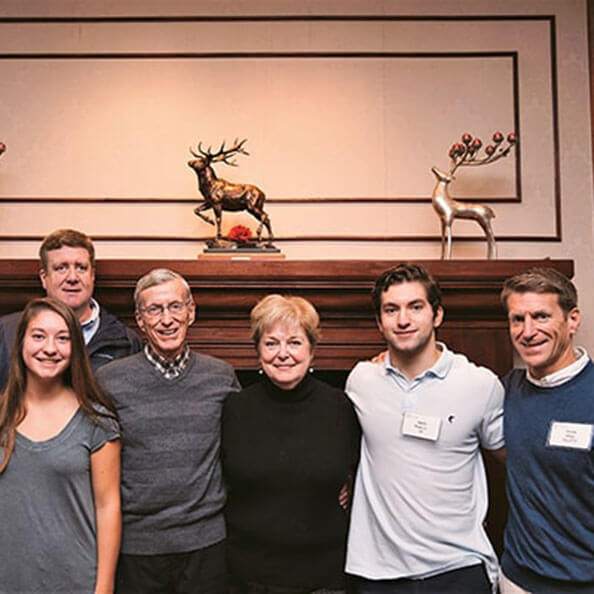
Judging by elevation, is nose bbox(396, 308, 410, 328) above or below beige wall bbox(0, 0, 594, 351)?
below

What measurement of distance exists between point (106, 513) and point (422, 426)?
83 centimetres

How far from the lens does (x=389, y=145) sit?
9.43 feet

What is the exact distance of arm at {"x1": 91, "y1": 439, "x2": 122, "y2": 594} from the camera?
5.32ft

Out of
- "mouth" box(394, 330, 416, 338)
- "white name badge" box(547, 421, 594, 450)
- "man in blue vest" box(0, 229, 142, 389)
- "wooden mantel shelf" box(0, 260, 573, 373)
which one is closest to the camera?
"white name badge" box(547, 421, 594, 450)

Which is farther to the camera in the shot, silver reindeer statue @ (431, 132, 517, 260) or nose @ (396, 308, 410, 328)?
silver reindeer statue @ (431, 132, 517, 260)

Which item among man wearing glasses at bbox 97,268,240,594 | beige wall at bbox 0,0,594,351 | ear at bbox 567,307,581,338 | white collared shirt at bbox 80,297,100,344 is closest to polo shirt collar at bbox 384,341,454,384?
ear at bbox 567,307,581,338

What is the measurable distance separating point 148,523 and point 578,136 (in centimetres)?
240

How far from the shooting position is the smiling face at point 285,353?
1.75 meters

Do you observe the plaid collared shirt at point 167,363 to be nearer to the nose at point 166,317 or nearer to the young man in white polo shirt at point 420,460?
the nose at point 166,317

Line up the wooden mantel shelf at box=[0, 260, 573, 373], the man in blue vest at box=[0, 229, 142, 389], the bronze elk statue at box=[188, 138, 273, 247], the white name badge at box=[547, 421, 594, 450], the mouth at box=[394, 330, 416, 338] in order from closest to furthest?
the white name badge at box=[547, 421, 594, 450]
the mouth at box=[394, 330, 416, 338]
the man in blue vest at box=[0, 229, 142, 389]
the wooden mantel shelf at box=[0, 260, 573, 373]
the bronze elk statue at box=[188, 138, 273, 247]

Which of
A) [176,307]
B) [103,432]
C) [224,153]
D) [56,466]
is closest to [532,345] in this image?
[176,307]

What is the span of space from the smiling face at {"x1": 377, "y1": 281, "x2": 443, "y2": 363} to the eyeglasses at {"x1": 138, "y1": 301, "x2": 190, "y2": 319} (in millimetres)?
563

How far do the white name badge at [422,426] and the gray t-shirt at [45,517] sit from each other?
0.81 metres

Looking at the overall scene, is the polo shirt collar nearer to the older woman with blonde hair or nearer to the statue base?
the older woman with blonde hair
